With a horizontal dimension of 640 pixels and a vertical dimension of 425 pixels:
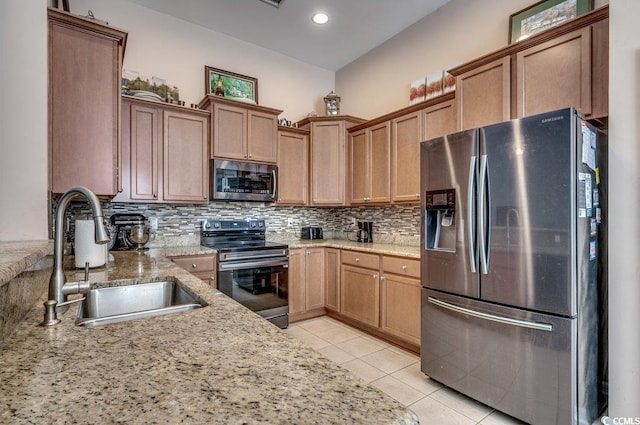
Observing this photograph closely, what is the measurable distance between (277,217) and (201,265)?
1308 mm

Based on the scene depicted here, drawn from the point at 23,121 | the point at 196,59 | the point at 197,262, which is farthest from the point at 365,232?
the point at 23,121

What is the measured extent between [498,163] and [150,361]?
1946 millimetres

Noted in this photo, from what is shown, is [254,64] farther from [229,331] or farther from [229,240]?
[229,331]

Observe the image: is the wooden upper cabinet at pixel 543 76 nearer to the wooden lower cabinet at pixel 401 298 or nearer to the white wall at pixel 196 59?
the wooden lower cabinet at pixel 401 298

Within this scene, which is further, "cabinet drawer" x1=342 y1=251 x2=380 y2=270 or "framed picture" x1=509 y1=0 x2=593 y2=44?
"cabinet drawer" x1=342 y1=251 x2=380 y2=270

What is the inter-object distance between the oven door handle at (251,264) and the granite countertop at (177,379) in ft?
6.70

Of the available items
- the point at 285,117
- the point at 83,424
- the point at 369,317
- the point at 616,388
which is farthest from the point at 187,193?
the point at 616,388

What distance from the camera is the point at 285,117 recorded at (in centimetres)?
411

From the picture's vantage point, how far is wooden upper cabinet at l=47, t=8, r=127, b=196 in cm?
185

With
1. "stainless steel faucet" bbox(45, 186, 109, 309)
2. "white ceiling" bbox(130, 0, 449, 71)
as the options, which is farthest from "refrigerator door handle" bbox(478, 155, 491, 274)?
"white ceiling" bbox(130, 0, 449, 71)

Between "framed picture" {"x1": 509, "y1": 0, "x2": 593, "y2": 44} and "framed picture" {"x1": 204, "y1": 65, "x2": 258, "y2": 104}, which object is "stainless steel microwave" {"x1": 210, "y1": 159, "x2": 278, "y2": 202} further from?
"framed picture" {"x1": 509, "y1": 0, "x2": 593, "y2": 44}

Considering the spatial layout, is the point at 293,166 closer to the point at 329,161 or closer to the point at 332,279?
the point at 329,161

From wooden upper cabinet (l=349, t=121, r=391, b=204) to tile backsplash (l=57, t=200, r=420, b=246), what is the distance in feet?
1.01

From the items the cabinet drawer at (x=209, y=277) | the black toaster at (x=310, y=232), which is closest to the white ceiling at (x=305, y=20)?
the black toaster at (x=310, y=232)
